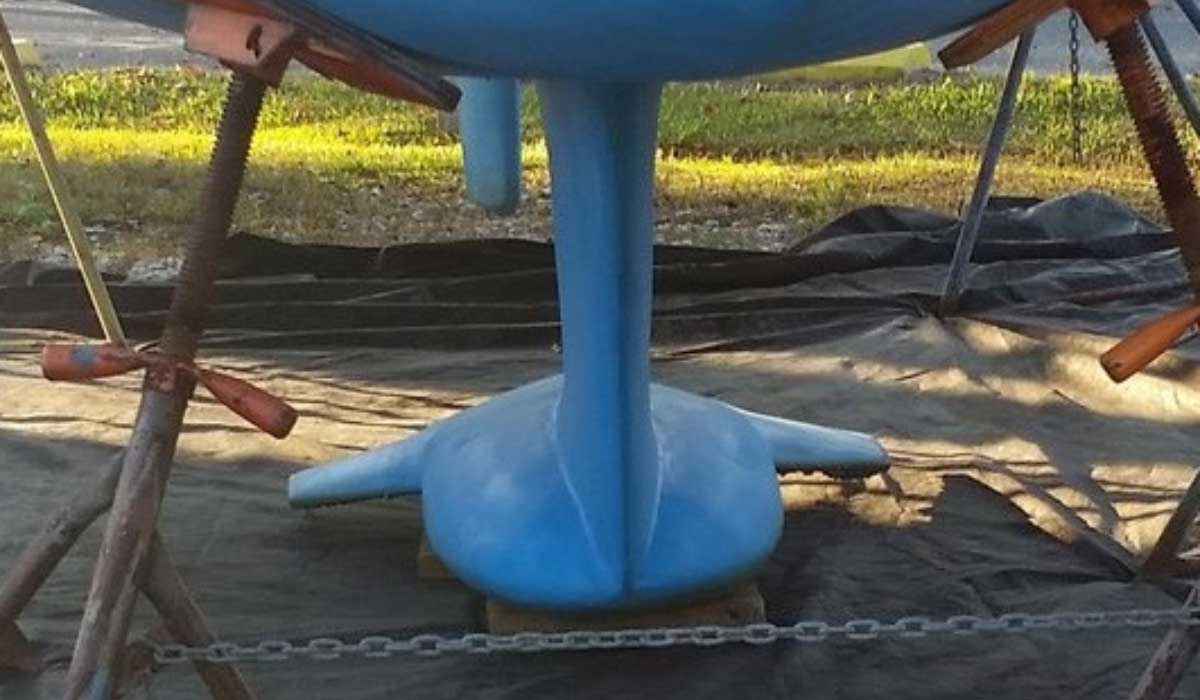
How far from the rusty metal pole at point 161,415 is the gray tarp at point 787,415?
0.88 ft

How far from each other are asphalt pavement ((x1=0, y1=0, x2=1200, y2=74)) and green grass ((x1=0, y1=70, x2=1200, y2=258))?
0.24 metres

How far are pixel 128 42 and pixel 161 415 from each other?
133 inches

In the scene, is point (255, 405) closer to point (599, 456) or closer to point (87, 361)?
point (87, 361)

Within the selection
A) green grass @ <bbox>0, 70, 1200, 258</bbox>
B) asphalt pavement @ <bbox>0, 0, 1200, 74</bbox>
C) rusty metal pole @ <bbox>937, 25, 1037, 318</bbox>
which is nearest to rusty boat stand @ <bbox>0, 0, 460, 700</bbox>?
rusty metal pole @ <bbox>937, 25, 1037, 318</bbox>

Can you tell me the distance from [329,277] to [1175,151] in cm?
134

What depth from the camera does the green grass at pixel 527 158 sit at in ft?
8.64

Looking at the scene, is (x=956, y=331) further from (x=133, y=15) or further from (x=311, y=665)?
(x=133, y=15)

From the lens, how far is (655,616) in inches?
51.4

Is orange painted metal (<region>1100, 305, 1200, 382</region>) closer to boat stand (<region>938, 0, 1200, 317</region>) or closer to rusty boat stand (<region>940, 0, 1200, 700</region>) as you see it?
rusty boat stand (<region>940, 0, 1200, 700</region>)

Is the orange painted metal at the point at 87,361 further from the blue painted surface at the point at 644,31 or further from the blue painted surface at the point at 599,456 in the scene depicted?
the blue painted surface at the point at 599,456

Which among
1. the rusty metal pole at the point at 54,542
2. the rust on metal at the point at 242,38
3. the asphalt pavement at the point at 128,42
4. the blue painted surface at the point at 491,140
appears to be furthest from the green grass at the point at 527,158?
the rust on metal at the point at 242,38

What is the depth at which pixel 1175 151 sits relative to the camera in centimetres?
97

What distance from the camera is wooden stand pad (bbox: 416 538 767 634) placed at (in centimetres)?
128

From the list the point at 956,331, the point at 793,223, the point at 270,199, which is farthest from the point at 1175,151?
the point at 270,199
